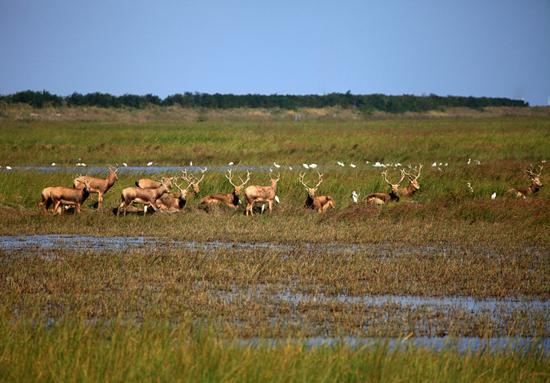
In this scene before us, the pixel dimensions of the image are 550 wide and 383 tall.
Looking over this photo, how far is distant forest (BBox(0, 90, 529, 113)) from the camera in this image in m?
110

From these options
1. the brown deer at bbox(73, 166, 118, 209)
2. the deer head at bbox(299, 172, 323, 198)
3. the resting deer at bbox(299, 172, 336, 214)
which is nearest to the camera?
the brown deer at bbox(73, 166, 118, 209)

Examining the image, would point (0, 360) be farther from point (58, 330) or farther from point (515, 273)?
point (515, 273)

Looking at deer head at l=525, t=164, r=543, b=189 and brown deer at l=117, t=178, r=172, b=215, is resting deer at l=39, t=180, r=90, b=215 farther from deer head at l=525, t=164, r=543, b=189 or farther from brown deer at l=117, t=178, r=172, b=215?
deer head at l=525, t=164, r=543, b=189

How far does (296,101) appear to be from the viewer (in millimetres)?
127750

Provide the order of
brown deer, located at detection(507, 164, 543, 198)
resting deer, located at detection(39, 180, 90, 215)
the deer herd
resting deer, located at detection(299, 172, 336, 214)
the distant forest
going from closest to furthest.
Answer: resting deer, located at detection(39, 180, 90, 215) < the deer herd < resting deer, located at detection(299, 172, 336, 214) < brown deer, located at detection(507, 164, 543, 198) < the distant forest

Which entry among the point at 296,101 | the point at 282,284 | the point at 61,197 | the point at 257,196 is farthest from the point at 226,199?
the point at 296,101

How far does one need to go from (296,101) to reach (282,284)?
370ft

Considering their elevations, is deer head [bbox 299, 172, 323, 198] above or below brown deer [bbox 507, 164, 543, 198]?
below

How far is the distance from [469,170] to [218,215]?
30.9 ft

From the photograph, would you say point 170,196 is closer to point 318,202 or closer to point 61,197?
point 61,197

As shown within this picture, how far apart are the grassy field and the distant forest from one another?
80.1m

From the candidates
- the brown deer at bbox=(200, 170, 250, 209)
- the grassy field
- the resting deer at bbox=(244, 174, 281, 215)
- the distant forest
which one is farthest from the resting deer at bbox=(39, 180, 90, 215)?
the distant forest

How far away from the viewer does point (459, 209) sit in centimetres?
2442

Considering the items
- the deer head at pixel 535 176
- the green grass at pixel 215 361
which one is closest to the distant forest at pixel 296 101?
the deer head at pixel 535 176
